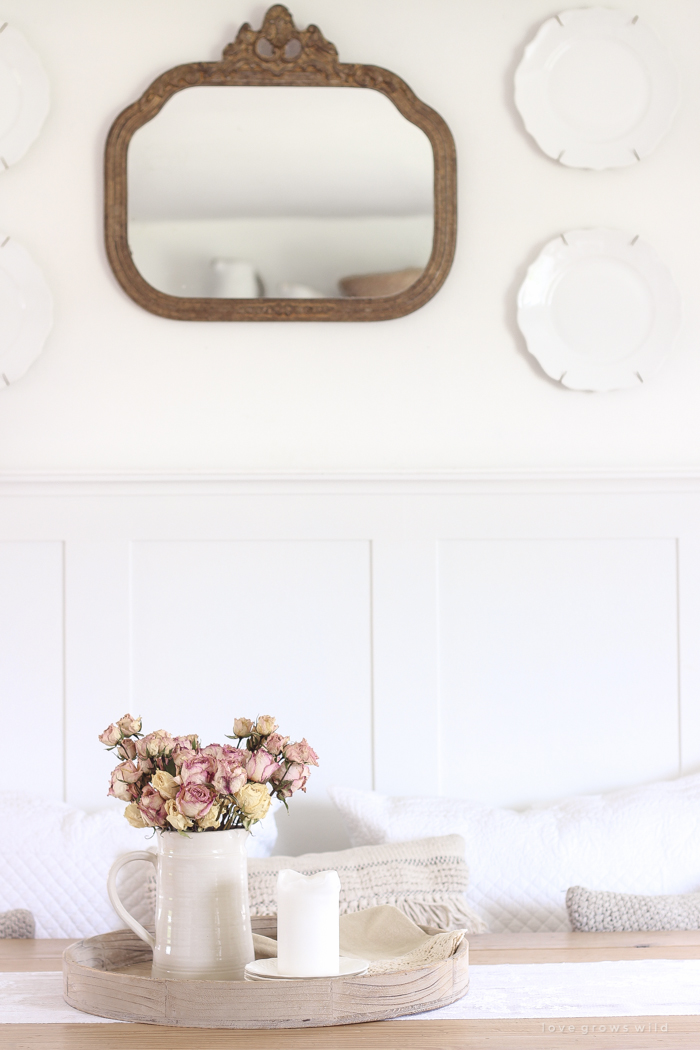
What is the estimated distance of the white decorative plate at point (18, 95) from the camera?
6.55ft

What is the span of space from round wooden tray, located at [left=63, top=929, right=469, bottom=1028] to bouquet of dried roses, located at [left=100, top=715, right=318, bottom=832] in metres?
0.18

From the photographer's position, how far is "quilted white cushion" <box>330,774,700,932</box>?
1.68 m

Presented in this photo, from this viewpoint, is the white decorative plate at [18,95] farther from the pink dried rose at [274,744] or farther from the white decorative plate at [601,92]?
the pink dried rose at [274,744]

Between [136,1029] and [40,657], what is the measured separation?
101 cm

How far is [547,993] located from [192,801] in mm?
525

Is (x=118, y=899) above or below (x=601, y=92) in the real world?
below

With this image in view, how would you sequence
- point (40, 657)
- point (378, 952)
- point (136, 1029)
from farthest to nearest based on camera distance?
point (40, 657), point (378, 952), point (136, 1029)

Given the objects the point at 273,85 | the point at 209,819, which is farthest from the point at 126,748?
the point at 273,85

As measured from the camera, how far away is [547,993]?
1244 mm

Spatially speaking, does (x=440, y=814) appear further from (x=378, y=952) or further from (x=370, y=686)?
(x=378, y=952)

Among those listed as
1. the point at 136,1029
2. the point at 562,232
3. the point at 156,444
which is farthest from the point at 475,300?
the point at 136,1029

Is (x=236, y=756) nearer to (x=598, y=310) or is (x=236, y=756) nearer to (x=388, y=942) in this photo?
(x=388, y=942)

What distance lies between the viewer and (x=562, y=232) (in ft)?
6.73

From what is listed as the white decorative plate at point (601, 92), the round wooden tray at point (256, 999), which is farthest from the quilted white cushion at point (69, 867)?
the white decorative plate at point (601, 92)
